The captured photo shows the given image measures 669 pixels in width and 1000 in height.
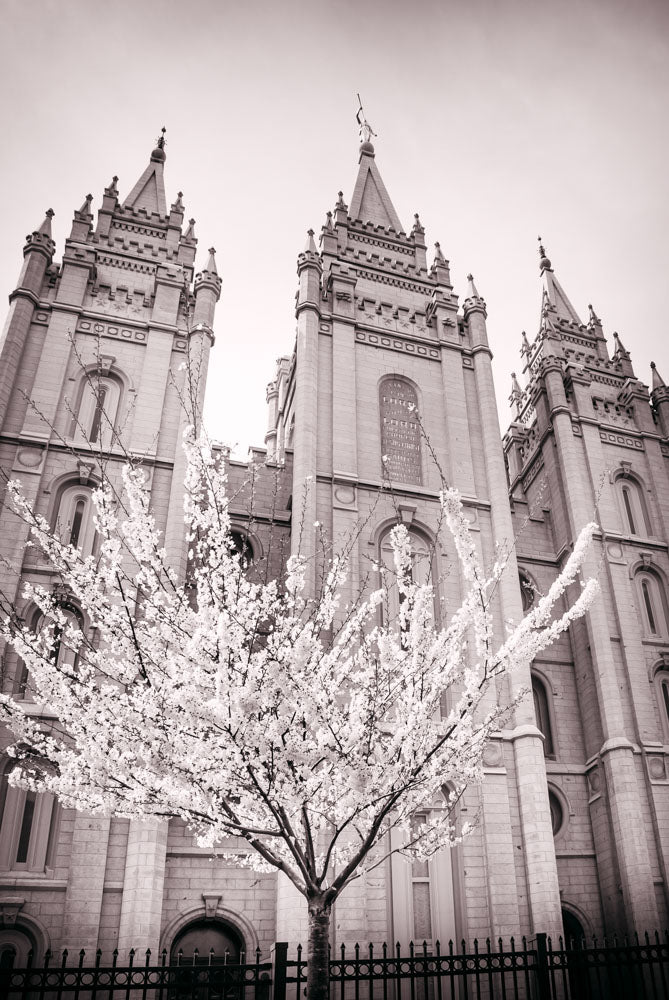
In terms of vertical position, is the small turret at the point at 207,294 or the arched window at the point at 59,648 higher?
the small turret at the point at 207,294

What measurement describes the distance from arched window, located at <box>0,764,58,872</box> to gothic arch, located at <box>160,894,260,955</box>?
8.88 feet

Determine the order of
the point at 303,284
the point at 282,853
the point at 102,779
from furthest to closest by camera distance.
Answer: the point at 303,284 → the point at 282,853 → the point at 102,779

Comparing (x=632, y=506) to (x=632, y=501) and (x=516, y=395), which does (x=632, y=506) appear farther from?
(x=516, y=395)

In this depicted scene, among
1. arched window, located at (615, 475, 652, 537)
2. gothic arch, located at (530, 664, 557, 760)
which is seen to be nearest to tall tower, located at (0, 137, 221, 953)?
gothic arch, located at (530, 664, 557, 760)

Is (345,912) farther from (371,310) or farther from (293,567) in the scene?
(371,310)

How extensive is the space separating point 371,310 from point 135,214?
8567mm

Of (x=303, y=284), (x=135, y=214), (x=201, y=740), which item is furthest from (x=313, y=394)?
(x=201, y=740)

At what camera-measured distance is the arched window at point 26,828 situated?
14508mm

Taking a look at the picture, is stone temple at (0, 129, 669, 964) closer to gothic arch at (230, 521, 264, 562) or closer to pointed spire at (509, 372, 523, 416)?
gothic arch at (230, 521, 264, 562)

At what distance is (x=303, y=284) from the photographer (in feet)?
77.3

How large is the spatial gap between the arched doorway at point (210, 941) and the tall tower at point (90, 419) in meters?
1.34

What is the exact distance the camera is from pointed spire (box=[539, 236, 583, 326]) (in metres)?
31.4

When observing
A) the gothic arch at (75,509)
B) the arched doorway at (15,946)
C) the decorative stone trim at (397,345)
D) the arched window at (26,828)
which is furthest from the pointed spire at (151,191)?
the arched doorway at (15,946)

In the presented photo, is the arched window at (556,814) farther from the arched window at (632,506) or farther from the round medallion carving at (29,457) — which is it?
A: the round medallion carving at (29,457)
